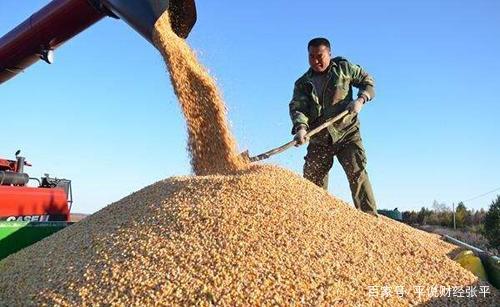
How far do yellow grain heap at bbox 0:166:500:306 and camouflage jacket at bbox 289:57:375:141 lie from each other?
3.47 feet

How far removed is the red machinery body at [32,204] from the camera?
4457 millimetres

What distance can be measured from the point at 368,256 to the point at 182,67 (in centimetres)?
207

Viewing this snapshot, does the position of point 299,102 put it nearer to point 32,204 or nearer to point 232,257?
point 232,257

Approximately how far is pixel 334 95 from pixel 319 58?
31 cm

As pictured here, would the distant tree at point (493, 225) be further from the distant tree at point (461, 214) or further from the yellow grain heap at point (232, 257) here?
the yellow grain heap at point (232, 257)

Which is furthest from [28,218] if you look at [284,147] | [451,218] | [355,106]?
[451,218]

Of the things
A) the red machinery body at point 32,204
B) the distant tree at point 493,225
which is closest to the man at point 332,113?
the red machinery body at point 32,204

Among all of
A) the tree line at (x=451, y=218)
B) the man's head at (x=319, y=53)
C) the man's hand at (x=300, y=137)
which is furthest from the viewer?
the tree line at (x=451, y=218)

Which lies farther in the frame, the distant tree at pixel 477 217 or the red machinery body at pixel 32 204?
the distant tree at pixel 477 217

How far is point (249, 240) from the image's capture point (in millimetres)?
2547

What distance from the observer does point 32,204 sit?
4746 mm

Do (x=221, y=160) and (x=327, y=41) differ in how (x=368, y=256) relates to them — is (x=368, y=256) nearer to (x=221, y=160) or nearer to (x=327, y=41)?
(x=221, y=160)

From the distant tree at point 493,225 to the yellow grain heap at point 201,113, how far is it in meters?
5.18

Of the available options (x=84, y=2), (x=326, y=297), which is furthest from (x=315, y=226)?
(x=84, y=2)
